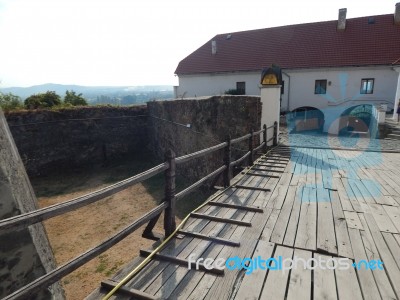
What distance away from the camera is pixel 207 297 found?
89.8 inches

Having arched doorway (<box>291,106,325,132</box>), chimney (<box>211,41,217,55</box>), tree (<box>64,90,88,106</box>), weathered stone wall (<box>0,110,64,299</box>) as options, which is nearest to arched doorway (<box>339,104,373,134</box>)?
arched doorway (<box>291,106,325,132</box>)

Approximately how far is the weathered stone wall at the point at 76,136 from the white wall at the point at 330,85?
983cm

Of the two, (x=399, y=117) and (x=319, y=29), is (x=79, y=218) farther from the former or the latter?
(x=319, y=29)

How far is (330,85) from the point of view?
65.9 feet

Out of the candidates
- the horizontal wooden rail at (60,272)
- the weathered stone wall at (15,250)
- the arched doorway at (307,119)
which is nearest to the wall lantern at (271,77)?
the horizontal wooden rail at (60,272)

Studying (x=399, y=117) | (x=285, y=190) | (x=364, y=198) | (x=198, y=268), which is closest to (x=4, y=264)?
(x=198, y=268)

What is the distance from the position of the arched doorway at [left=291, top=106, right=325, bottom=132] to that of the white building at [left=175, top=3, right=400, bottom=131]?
0.84 ft

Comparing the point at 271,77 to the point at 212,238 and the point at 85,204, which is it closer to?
the point at 212,238

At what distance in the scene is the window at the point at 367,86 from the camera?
19.0 metres

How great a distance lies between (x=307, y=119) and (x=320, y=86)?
3368 mm

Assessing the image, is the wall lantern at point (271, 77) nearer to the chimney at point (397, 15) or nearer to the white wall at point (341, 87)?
the white wall at point (341, 87)

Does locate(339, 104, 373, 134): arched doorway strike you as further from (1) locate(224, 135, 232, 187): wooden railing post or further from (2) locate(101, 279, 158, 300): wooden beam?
(2) locate(101, 279, 158, 300): wooden beam

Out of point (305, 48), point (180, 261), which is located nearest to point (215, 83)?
point (305, 48)

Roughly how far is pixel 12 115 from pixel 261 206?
14879mm
